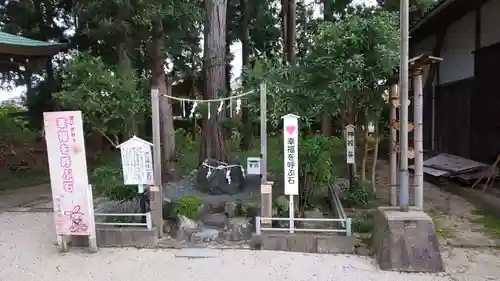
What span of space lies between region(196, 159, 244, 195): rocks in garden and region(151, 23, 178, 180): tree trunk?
135 centimetres

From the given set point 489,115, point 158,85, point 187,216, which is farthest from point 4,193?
point 489,115

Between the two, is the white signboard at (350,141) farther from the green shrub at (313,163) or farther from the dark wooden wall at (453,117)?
the dark wooden wall at (453,117)

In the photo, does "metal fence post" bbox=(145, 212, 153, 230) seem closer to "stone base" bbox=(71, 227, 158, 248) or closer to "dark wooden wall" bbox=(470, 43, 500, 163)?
"stone base" bbox=(71, 227, 158, 248)

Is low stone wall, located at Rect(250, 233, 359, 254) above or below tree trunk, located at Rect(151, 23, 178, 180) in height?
below

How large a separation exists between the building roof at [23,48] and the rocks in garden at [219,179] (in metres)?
4.36

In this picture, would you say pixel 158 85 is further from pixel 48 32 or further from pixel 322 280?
pixel 48 32

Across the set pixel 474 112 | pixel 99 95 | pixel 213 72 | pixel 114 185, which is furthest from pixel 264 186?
pixel 474 112

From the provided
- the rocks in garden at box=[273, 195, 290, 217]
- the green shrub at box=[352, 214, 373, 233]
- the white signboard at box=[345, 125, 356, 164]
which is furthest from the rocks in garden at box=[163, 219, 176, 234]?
the white signboard at box=[345, 125, 356, 164]

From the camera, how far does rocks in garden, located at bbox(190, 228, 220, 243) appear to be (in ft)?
18.5

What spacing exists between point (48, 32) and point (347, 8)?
12128mm

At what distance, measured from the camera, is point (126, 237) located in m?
5.43

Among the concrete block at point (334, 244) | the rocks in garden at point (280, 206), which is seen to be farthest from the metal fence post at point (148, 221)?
the concrete block at point (334, 244)

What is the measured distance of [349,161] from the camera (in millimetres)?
7043

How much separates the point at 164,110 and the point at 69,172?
14.1 feet
